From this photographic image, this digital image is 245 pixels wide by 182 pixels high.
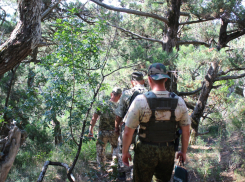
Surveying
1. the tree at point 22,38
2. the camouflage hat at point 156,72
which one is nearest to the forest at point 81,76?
the tree at point 22,38

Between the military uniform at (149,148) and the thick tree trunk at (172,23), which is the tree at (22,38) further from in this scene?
the thick tree trunk at (172,23)

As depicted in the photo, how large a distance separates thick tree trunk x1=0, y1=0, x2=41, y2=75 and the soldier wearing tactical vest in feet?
4.63

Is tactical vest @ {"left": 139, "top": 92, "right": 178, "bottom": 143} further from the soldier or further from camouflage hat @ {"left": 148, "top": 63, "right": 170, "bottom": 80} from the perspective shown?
the soldier

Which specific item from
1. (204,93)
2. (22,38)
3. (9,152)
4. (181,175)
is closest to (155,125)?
(181,175)

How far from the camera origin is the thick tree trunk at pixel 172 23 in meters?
6.12

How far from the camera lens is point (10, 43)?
2301 millimetres

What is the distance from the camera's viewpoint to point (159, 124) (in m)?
2.51

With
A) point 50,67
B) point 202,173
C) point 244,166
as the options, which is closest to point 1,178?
point 50,67

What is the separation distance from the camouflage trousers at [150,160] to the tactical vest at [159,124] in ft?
0.35

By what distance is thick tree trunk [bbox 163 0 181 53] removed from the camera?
6117 millimetres

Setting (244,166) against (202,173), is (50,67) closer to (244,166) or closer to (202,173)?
(202,173)

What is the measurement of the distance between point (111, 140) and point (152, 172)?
219 centimetres

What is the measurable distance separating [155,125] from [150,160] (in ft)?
1.46

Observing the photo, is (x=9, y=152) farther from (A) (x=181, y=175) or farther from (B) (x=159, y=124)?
(A) (x=181, y=175)
